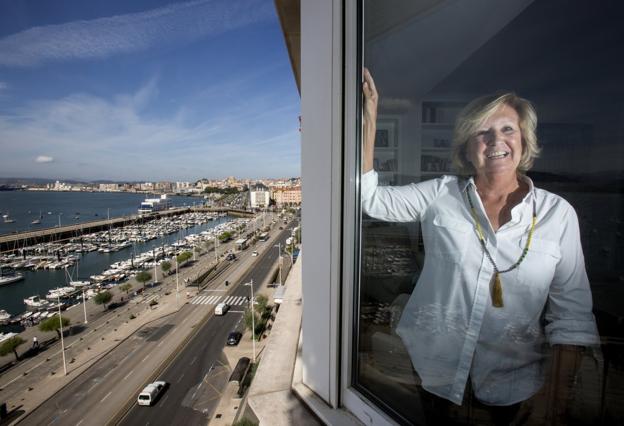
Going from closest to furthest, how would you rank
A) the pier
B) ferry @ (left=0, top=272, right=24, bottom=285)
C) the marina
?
the marina, ferry @ (left=0, top=272, right=24, bottom=285), the pier

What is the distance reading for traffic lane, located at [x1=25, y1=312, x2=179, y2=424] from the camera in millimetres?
4633

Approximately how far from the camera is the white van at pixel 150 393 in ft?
15.9

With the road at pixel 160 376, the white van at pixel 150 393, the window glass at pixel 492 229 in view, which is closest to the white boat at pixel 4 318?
the road at pixel 160 376

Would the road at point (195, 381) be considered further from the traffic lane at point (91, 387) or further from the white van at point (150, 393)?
the traffic lane at point (91, 387)

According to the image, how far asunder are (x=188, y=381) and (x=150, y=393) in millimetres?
668

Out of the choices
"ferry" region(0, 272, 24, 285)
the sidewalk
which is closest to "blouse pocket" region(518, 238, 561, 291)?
the sidewalk

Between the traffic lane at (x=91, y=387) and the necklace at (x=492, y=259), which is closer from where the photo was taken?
the necklace at (x=492, y=259)

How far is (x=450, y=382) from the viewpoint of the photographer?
0.41 metres

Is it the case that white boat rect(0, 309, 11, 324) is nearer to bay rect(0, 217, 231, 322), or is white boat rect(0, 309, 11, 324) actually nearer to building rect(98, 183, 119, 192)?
bay rect(0, 217, 231, 322)

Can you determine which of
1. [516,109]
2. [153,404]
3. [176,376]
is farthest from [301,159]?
[176,376]

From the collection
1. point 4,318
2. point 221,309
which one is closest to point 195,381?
point 221,309

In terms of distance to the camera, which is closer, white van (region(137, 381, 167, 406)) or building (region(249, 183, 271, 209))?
white van (region(137, 381, 167, 406))

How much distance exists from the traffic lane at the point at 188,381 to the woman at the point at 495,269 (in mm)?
5376

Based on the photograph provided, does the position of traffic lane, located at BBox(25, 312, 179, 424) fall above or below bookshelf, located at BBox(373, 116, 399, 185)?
below
